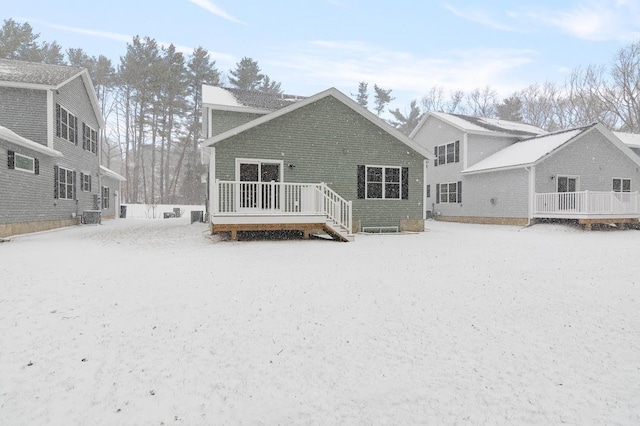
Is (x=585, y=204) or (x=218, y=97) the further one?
(x=218, y=97)

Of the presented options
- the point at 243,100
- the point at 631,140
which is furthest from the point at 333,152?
the point at 631,140

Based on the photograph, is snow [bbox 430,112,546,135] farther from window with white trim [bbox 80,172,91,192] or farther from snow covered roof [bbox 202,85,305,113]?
window with white trim [bbox 80,172,91,192]

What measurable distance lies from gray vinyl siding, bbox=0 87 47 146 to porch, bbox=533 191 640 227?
67.1ft

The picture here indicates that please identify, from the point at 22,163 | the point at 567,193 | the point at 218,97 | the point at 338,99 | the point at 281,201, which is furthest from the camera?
the point at 218,97

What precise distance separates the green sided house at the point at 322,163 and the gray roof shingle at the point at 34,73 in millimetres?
5634

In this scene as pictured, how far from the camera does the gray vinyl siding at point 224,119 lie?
14938mm

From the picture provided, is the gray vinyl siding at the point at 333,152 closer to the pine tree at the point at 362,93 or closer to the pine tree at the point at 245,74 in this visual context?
the pine tree at the point at 245,74

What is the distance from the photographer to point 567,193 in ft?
50.7

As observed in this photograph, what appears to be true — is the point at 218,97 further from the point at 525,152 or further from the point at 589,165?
the point at 589,165

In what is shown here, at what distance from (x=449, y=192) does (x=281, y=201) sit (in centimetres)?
1399

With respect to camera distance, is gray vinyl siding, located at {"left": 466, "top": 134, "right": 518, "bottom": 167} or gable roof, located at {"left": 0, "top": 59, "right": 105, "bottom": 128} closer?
gable roof, located at {"left": 0, "top": 59, "right": 105, "bottom": 128}

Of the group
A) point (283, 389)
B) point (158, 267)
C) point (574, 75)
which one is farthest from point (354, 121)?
point (574, 75)

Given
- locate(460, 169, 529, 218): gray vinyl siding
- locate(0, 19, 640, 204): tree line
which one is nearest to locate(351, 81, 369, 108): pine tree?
locate(0, 19, 640, 204): tree line

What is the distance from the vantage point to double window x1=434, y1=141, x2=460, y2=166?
70.1 ft
